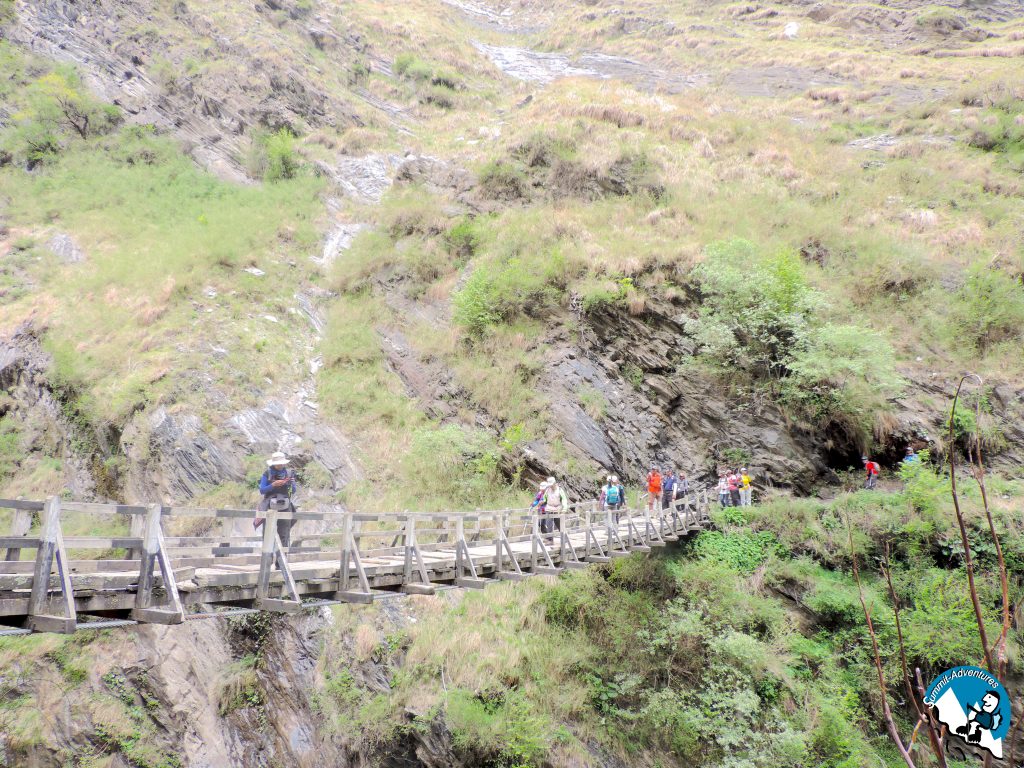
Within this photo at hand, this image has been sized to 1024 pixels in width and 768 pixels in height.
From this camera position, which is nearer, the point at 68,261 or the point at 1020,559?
the point at 1020,559

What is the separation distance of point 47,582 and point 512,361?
16107 mm

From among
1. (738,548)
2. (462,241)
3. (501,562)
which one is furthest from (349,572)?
(462,241)

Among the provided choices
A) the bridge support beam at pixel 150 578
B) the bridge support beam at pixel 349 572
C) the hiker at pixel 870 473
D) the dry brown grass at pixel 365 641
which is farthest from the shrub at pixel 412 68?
the bridge support beam at pixel 150 578

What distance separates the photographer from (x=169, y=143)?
31500 millimetres

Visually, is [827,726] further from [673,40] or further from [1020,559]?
[673,40]

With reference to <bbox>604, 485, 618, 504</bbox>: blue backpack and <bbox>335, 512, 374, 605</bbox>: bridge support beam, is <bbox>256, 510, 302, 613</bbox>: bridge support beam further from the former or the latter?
<bbox>604, 485, 618, 504</bbox>: blue backpack

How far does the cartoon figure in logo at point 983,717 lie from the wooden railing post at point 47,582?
5.81 meters

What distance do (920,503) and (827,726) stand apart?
5760 millimetres

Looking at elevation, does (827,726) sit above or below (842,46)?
below

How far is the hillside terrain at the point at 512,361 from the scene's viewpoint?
41.0 ft

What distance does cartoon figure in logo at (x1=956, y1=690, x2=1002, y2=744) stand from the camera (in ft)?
7.25

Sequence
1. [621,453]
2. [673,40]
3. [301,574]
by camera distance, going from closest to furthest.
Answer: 1. [301,574]
2. [621,453]
3. [673,40]

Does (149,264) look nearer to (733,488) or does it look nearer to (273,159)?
(273,159)

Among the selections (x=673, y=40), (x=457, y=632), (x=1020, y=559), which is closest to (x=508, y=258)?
(x=457, y=632)
